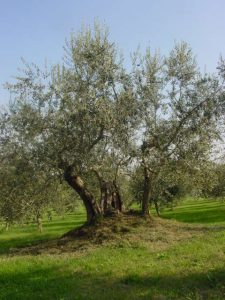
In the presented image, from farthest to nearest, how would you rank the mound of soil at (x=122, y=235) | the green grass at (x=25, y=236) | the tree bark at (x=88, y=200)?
the green grass at (x=25, y=236) < the tree bark at (x=88, y=200) < the mound of soil at (x=122, y=235)

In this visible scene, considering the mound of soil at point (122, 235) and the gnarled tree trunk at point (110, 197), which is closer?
the mound of soil at point (122, 235)

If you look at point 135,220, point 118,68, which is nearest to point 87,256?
point 135,220

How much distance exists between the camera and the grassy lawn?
1258 centimetres

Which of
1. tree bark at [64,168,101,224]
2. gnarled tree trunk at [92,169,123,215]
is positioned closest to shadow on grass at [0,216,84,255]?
tree bark at [64,168,101,224]

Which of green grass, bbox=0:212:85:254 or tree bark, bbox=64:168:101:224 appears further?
green grass, bbox=0:212:85:254

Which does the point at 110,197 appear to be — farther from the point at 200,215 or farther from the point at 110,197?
the point at 200,215

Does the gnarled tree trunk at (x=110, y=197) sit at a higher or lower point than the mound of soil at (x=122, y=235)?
higher

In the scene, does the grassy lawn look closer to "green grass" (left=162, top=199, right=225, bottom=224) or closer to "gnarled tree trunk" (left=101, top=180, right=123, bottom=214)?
"gnarled tree trunk" (left=101, top=180, right=123, bottom=214)

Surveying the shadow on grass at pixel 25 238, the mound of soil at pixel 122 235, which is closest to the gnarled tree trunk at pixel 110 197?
the mound of soil at pixel 122 235

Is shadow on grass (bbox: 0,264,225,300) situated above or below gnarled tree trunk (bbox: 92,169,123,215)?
below

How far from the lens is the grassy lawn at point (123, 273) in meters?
12.6

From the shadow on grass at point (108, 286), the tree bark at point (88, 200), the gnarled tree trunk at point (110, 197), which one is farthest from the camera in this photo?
the gnarled tree trunk at point (110, 197)

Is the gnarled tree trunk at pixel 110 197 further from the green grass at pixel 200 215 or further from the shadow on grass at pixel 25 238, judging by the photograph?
the green grass at pixel 200 215

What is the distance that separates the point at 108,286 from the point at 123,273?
1.83m
